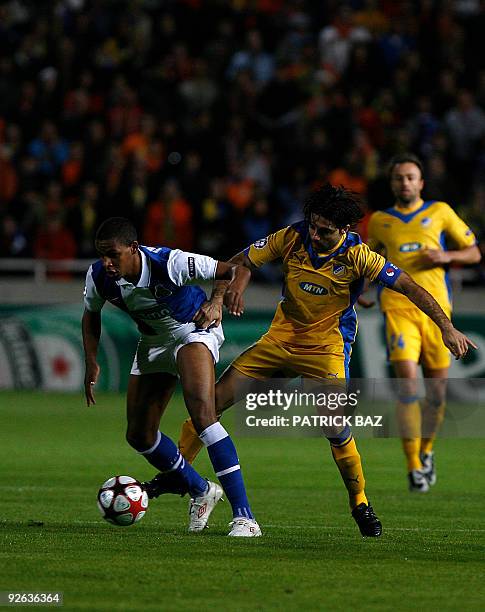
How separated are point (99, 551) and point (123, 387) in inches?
427

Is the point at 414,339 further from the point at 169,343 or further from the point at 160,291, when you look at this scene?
the point at 160,291

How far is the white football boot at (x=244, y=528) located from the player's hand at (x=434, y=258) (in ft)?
11.9

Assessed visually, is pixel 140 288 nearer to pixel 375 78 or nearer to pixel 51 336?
pixel 51 336

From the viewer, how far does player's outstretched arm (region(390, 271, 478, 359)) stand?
7.23m

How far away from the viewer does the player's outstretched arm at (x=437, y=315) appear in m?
7.23

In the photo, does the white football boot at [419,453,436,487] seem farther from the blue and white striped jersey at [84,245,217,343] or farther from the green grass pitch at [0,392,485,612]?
the blue and white striped jersey at [84,245,217,343]

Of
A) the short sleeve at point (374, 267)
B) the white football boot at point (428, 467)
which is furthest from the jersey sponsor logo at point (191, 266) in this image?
the white football boot at point (428, 467)

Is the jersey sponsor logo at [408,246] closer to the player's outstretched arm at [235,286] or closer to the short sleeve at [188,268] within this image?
the player's outstretched arm at [235,286]

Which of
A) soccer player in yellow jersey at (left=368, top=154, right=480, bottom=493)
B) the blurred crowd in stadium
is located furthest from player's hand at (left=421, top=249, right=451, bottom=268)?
the blurred crowd in stadium

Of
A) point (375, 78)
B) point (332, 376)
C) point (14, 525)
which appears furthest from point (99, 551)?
point (375, 78)

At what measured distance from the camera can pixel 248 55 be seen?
65.5 ft

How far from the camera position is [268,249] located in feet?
26.8

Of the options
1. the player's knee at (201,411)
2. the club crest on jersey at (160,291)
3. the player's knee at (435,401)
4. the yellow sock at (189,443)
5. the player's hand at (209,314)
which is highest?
the club crest on jersey at (160,291)

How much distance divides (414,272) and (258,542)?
12.8ft
